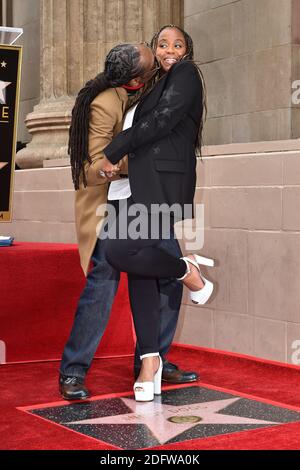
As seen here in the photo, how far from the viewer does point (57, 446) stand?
3105 mm

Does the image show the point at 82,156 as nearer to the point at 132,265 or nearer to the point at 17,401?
the point at 132,265

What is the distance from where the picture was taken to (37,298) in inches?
195

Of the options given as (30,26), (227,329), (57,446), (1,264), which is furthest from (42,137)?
(57,446)

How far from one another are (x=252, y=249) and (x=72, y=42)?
2741 mm

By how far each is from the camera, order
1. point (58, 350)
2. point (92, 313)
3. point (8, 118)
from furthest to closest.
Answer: point (58, 350) < point (8, 118) < point (92, 313)

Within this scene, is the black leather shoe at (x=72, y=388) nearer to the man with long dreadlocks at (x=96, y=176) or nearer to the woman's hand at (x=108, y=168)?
the man with long dreadlocks at (x=96, y=176)

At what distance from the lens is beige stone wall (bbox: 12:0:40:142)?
313 inches

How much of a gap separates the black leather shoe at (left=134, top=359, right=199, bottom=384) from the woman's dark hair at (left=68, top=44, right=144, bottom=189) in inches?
40.9

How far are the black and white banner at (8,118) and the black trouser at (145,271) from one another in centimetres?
Result: 124

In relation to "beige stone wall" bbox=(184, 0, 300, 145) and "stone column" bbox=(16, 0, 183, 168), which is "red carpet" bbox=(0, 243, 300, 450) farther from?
"stone column" bbox=(16, 0, 183, 168)

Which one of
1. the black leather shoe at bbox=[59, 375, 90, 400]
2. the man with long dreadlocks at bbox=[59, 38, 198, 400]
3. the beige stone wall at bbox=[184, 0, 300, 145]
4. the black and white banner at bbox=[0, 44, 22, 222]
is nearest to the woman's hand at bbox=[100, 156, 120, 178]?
the man with long dreadlocks at bbox=[59, 38, 198, 400]

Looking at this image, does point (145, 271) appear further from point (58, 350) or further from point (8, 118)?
point (8, 118)

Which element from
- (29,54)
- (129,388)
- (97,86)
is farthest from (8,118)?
(29,54)
